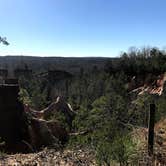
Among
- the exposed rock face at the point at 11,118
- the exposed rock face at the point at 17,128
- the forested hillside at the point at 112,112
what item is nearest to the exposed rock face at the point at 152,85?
the forested hillside at the point at 112,112

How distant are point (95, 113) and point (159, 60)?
54414mm

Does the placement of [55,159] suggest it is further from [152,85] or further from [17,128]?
[152,85]

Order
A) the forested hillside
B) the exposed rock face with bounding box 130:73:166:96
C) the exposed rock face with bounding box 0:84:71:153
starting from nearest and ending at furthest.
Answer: the forested hillside, the exposed rock face with bounding box 0:84:71:153, the exposed rock face with bounding box 130:73:166:96

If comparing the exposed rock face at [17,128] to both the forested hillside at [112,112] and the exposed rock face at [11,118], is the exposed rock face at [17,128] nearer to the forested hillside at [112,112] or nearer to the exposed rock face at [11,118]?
the exposed rock face at [11,118]

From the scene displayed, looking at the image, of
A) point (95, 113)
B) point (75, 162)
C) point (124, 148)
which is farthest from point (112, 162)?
point (95, 113)

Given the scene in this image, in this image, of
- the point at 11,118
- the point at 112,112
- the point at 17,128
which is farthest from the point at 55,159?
the point at 17,128

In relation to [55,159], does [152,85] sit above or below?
below

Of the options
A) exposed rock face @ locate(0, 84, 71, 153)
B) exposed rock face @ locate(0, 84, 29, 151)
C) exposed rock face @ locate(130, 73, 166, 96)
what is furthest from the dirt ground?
exposed rock face @ locate(130, 73, 166, 96)

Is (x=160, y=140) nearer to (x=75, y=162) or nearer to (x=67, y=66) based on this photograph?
(x=75, y=162)

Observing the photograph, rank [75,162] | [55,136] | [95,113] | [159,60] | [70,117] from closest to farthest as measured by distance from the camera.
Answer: [75,162]
[95,113]
[55,136]
[70,117]
[159,60]

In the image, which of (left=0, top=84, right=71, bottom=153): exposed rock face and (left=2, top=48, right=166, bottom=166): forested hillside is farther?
(left=0, top=84, right=71, bottom=153): exposed rock face

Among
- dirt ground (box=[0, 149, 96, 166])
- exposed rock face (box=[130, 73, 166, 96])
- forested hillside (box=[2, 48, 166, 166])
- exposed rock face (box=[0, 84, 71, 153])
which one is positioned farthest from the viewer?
exposed rock face (box=[130, 73, 166, 96])

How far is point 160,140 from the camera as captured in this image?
32.7ft

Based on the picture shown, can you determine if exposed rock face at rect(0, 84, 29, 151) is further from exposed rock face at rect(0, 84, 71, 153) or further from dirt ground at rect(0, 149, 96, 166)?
dirt ground at rect(0, 149, 96, 166)
